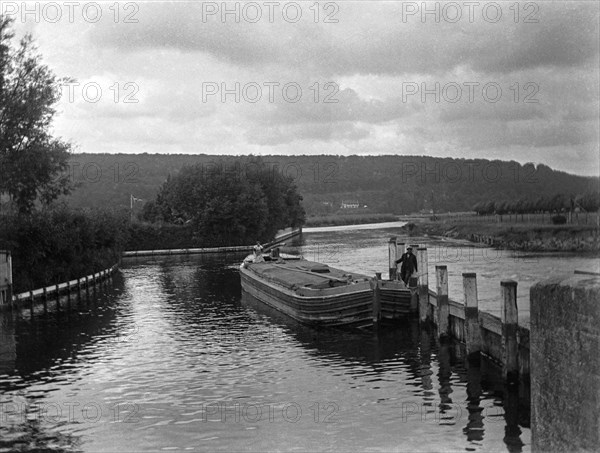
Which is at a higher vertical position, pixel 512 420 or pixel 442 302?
pixel 442 302

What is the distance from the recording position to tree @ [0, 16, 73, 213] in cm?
3803

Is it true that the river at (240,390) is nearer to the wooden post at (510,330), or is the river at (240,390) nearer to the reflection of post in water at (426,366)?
the reflection of post in water at (426,366)

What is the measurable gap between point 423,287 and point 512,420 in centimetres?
1149

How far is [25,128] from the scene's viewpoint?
128 ft

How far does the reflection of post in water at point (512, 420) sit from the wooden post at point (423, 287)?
8.81 meters

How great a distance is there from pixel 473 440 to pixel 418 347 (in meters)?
9.38

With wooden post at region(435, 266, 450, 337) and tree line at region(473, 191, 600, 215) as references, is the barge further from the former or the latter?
tree line at region(473, 191, 600, 215)

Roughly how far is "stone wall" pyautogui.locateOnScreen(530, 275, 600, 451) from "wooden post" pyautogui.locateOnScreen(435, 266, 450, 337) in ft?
53.7

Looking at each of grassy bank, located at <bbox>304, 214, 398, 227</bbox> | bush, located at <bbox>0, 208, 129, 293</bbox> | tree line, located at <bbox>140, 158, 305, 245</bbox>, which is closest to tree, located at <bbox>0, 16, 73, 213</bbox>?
bush, located at <bbox>0, 208, 129, 293</bbox>

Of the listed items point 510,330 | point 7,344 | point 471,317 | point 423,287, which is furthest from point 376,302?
point 7,344

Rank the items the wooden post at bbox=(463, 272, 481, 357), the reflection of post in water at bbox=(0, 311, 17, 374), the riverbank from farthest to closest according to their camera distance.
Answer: the riverbank, the reflection of post in water at bbox=(0, 311, 17, 374), the wooden post at bbox=(463, 272, 481, 357)

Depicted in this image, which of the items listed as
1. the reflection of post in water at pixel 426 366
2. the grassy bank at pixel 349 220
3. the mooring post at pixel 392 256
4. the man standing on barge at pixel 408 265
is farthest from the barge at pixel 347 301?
A: the grassy bank at pixel 349 220

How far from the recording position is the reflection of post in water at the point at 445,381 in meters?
15.2

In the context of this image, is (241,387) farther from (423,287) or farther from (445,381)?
(423,287)
